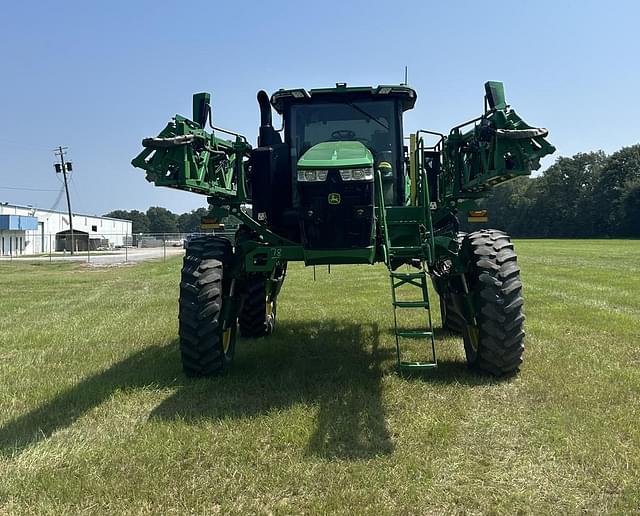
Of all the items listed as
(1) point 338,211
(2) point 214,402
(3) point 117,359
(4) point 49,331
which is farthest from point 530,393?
(4) point 49,331

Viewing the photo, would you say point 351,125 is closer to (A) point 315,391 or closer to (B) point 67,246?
(A) point 315,391

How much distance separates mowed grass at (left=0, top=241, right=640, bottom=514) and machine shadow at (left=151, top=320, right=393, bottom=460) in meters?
0.02

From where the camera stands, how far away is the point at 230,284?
6070 mm

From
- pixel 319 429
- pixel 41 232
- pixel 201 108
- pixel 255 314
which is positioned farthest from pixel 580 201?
pixel 319 429

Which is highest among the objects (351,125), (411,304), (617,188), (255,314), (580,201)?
(617,188)

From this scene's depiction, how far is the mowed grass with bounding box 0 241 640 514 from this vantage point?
10.9 ft

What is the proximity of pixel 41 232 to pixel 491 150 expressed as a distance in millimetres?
67071

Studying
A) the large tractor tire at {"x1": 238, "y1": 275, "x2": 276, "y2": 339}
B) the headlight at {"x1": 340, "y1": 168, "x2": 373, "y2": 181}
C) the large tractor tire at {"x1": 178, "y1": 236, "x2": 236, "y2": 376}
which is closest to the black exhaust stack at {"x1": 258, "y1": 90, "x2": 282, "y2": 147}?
the large tractor tire at {"x1": 178, "y1": 236, "x2": 236, "y2": 376}

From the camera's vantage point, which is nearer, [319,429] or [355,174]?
[319,429]

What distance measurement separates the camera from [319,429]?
430 cm

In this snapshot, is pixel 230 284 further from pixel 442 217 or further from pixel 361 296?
pixel 361 296

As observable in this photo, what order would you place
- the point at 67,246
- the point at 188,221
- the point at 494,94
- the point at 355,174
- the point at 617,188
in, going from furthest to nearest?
the point at 188,221, the point at 617,188, the point at 67,246, the point at 494,94, the point at 355,174

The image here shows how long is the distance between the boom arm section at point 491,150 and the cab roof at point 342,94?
79 centimetres

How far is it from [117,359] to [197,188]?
2.77m
